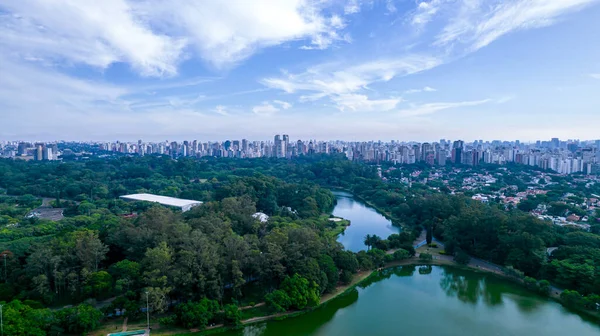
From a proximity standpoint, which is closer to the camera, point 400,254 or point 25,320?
point 25,320

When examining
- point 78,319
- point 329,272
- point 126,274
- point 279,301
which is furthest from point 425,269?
point 78,319

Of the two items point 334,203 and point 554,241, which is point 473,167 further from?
point 554,241

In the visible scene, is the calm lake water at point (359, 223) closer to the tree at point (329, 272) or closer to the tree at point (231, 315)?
the tree at point (329, 272)

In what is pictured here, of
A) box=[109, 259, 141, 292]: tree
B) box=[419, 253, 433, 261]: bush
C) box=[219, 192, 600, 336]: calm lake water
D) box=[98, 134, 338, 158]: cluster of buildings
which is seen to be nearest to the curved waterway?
box=[219, 192, 600, 336]: calm lake water

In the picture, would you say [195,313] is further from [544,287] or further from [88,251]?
[544,287]

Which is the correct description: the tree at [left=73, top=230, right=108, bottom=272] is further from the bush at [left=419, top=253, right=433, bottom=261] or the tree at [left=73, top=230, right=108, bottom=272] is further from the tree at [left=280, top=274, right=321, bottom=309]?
the bush at [left=419, top=253, right=433, bottom=261]
